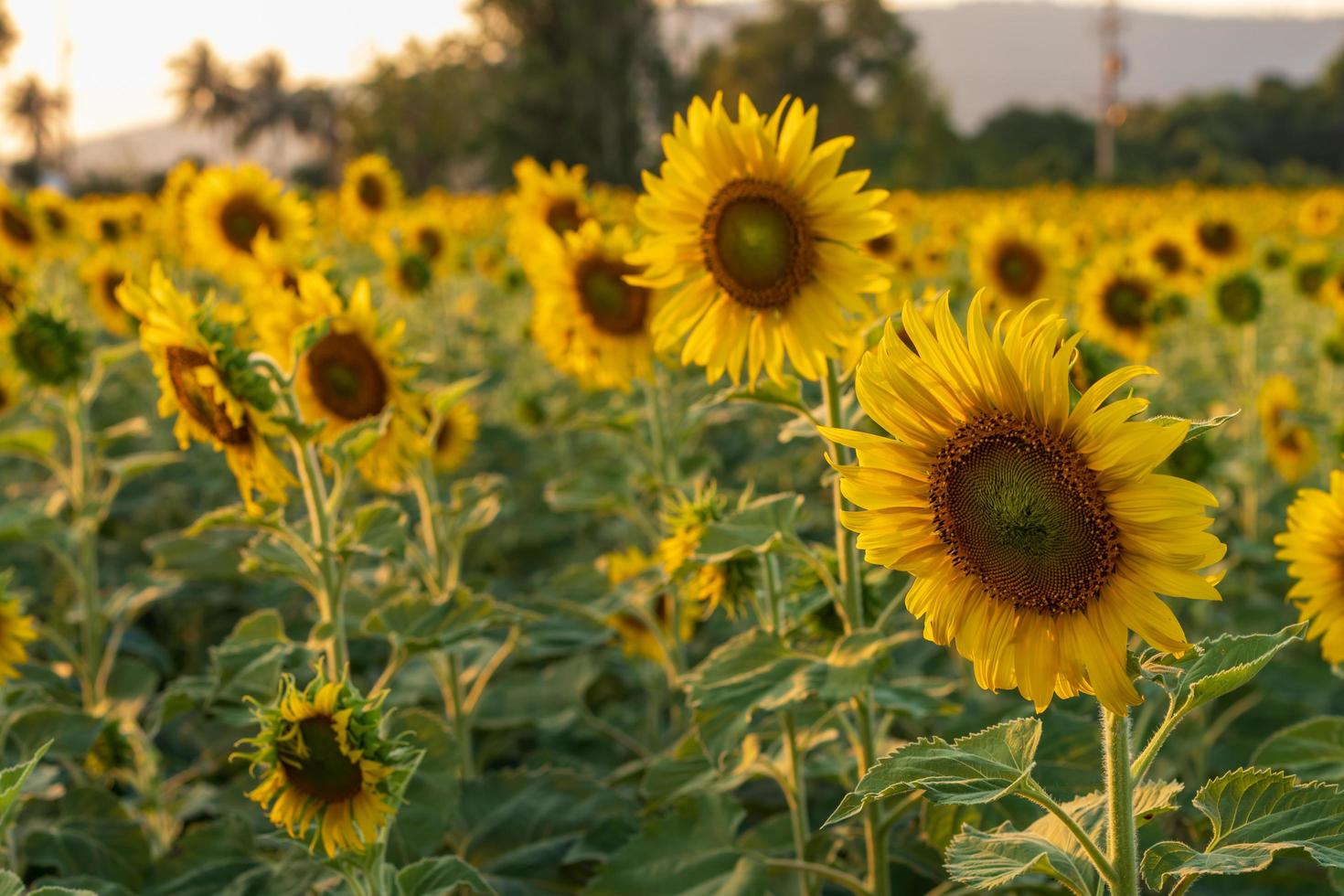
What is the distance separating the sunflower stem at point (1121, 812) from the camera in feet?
5.02

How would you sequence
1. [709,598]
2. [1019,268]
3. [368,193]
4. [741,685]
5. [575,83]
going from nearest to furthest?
1. [741,685]
2. [709,598]
3. [1019,268]
4. [368,193]
5. [575,83]

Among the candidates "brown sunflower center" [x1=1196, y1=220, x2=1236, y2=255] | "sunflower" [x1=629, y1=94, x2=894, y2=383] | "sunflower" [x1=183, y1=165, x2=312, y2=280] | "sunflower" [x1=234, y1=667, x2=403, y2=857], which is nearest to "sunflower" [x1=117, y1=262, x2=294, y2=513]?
"sunflower" [x1=234, y1=667, x2=403, y2=857]

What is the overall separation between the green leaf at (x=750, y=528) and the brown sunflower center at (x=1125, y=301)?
314 cm

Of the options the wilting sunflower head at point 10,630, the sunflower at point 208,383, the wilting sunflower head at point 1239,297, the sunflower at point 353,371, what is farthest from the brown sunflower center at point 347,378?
the wilting sunflower head at point 1239,297

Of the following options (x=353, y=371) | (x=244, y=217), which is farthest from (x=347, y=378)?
(x=244, y=217)

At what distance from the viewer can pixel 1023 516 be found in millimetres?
1495

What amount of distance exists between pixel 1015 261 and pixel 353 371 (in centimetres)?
340

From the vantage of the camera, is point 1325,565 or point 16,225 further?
point 16,225

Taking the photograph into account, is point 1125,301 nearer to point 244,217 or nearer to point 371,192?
point 244,217

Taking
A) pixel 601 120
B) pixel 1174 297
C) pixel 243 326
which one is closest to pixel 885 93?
pixel 601 120

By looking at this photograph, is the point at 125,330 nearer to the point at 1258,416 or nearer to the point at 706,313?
the point at 706,313

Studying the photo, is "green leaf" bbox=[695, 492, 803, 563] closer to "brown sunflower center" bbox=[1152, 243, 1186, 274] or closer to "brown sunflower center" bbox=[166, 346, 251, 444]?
"brown sunflower center" bbox=[166, 346, 251, 444]

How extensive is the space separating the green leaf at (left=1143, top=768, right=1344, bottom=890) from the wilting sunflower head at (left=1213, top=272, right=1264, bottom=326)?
13.2ft

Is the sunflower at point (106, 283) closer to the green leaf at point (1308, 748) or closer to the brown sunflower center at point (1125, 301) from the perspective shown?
the brown sunflower center at point (1125, 301)
